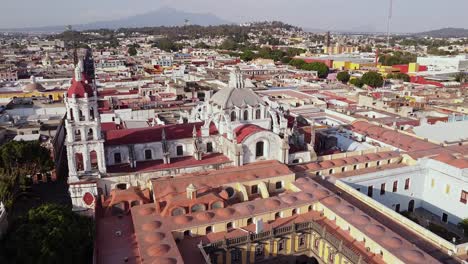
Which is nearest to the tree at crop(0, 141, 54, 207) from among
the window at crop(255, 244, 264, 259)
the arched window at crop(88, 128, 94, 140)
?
the arched window at crop(88, 128, 94, 140)

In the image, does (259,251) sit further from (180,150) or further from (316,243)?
(180,150)

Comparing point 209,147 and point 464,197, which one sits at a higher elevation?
point 209,147

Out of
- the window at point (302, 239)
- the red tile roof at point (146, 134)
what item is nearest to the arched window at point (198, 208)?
the window at point (302, 239)

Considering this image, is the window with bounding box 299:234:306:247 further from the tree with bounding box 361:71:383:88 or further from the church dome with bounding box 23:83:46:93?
the tree with bounding box 361:71:383:88

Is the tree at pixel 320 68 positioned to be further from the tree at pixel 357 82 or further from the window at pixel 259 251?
the window at pixel 259 251

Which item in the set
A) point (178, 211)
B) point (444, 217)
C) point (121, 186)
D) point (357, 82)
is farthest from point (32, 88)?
point (444, 217)

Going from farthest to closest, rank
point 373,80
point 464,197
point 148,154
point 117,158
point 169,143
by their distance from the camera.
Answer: point 373,80 < point 169,143 < point 148,154 < point 117,158 < point 464,197
